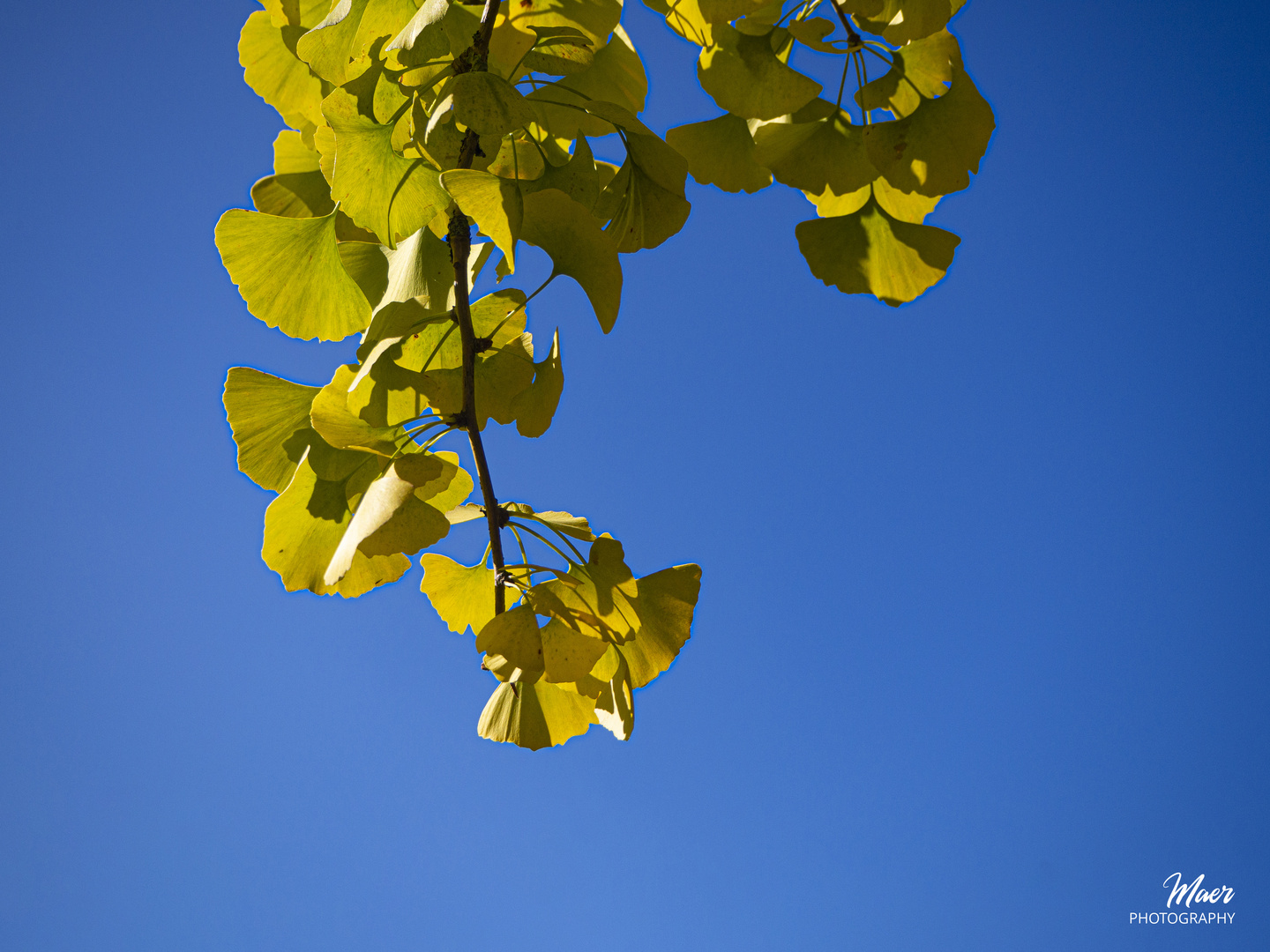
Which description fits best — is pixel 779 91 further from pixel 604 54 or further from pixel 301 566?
pixel 301 566

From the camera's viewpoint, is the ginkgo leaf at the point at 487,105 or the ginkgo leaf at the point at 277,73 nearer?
the ginkgo leaf at the point at 487,105

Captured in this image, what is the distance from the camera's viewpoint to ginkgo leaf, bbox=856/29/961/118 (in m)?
0.33

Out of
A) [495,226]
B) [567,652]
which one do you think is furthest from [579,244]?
[567,652]

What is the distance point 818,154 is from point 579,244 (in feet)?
0.46

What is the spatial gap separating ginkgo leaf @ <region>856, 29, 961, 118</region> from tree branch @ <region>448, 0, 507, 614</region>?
6.2 inches

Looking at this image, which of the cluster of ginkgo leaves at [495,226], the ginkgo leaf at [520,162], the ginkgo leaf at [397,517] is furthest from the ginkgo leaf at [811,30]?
the ginkgo leaf at [397,517]

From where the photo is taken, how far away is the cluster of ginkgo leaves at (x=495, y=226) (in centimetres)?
28

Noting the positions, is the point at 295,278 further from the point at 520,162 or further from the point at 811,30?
the point at 811,30

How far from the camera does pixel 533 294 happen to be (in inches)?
12.6

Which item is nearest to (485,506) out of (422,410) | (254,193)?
(422,410)

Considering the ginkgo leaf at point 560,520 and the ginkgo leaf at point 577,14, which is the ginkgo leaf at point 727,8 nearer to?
the ginkgo leaf at point 577,14

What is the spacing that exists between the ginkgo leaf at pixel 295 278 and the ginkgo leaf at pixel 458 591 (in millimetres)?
110

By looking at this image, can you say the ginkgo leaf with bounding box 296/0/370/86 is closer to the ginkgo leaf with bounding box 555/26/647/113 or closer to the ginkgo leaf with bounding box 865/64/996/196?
the ginkgo leaf with bounding box 555/26/647/113

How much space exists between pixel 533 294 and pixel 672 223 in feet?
0.21
